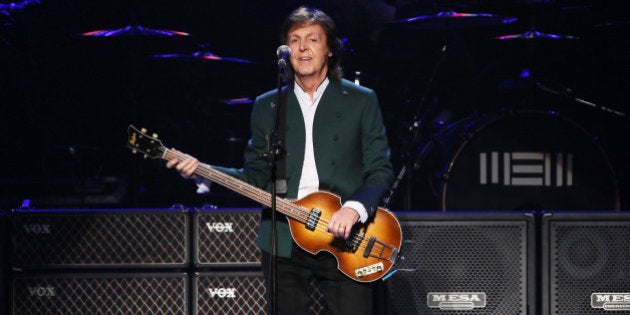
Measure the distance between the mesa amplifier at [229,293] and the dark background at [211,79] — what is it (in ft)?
7.95

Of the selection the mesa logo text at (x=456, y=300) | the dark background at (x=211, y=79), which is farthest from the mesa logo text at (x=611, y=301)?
the dark background at (x=211, y=79)

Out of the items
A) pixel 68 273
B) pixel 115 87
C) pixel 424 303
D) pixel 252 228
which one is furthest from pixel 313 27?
pixel 115 87

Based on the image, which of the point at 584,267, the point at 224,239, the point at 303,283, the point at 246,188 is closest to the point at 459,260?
the point at 584,267

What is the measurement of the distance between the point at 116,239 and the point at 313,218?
5.00 ft

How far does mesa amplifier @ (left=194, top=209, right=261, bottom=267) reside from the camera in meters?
4.55

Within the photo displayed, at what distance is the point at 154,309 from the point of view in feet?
14.9

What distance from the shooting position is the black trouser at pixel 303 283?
141 inches

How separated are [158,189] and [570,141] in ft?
12.0

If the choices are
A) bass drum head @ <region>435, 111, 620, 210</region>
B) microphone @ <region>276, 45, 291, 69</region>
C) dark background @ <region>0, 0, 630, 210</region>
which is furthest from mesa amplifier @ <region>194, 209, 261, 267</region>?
dark background @ <region>0, 0, 630, 210</region>

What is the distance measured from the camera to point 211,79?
8133 mm

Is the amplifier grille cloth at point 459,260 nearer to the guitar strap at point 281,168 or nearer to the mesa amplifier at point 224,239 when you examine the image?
the mesa amplifier at point 224,239

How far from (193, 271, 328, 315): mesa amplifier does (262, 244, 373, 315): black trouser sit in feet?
3.11

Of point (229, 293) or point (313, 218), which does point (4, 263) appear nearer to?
point (229, 293)

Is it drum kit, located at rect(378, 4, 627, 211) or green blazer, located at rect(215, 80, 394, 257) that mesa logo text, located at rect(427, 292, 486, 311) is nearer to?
green blazer, located at rect(215, 80, 394, 257)
